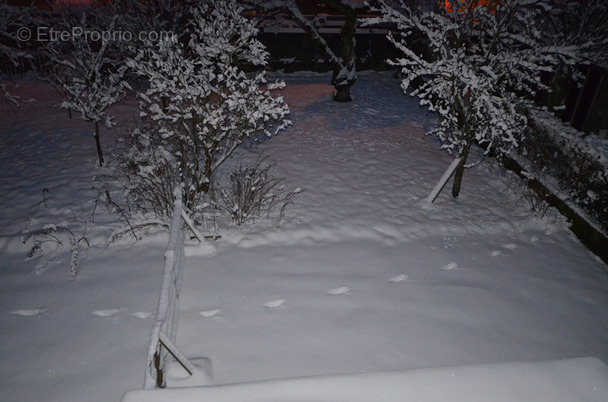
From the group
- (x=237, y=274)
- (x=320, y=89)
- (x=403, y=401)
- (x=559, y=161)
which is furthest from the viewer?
(x=320, y=89)

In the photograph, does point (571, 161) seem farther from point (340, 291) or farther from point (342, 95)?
point (342, 95)

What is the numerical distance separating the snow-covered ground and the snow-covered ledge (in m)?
0.05

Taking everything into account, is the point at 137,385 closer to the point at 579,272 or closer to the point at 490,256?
the point at 490,256

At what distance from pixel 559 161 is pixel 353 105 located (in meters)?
6.32

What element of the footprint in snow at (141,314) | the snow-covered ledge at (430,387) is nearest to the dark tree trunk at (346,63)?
the footprint in snow at (141,314)

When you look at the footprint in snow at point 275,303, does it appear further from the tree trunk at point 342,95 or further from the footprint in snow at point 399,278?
the tree trunk at point 342,95

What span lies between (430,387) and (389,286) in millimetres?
2304

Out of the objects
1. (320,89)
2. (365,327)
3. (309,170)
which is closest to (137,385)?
(365,327)

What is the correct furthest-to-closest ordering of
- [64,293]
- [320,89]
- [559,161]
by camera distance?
[320,89] < [559,161] < [64,293]

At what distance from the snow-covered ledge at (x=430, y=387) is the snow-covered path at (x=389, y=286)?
1.16 m

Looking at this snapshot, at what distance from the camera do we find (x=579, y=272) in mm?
5016

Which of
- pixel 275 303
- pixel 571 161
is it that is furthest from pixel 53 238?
pixel 571 161

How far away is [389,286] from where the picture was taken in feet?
14.7

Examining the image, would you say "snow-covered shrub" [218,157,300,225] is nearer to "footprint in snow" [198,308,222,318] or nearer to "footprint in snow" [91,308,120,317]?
"footprint in snow" [198,308,222,318]
